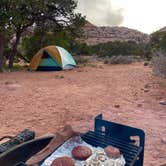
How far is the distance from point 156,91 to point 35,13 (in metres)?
8.04

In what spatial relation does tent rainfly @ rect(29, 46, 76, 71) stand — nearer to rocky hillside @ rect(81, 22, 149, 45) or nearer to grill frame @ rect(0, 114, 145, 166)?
grill frame @ rect(0, 114, 145, 166)

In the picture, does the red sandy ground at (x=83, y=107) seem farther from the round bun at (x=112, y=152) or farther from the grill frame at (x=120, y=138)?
the round bun at (x=112, y=152)

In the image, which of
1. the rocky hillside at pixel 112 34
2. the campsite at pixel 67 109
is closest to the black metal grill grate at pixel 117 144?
the campsite at pixel 67 109

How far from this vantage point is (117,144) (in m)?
2.75

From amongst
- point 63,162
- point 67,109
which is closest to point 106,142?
point 63,162

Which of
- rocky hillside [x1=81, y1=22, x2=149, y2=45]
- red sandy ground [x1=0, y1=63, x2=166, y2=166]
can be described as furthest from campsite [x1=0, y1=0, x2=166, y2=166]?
rocky hillside [x1=81, y1=22, x2=149, y2=45]

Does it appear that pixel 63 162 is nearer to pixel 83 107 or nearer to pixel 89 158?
pixel 89 158

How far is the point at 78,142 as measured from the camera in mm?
2783

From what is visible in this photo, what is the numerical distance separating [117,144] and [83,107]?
366cm

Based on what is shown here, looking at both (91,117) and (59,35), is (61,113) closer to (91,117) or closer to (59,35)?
(91,117)

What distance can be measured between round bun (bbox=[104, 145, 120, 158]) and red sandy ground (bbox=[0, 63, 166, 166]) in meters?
0.85

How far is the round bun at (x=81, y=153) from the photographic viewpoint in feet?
8.30

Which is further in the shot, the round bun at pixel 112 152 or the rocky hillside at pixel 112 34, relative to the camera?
the rocky hillside at pixel 112 34

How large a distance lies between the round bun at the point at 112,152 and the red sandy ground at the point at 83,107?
852 mm
